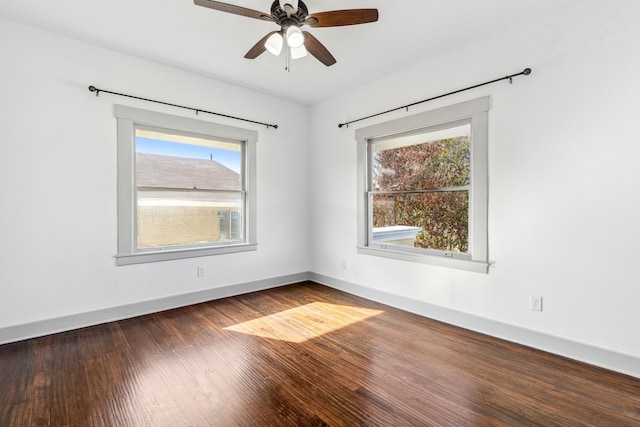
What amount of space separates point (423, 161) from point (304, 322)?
2.21 m

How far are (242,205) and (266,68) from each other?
1.80 meters

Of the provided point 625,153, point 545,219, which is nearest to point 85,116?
point 545,219

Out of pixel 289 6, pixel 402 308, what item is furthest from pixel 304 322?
pixel 289 6

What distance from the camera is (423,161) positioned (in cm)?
344

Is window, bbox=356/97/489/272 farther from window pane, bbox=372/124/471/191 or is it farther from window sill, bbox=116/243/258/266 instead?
window sill, bbox=116/243/258/266

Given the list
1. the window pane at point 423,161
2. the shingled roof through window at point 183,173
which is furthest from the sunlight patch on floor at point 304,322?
the shingled roof through window at point 183,173

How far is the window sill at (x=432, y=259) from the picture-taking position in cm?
291

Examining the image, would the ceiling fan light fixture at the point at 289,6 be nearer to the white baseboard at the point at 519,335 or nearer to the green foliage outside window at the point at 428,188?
the green foliage outside window at the point at 428,188

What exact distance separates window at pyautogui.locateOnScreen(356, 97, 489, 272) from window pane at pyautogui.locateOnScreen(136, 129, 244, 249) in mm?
1757

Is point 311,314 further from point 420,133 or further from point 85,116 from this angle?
point 85,116

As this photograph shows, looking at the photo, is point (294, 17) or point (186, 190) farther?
point (186, 190)

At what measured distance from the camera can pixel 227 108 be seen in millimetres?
3955

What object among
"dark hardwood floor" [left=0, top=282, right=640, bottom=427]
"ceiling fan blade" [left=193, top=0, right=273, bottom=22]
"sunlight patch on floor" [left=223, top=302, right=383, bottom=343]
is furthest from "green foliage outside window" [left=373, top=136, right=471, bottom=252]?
"ceiling fan blade" [left=193, top=0, right=273, bottom=22]

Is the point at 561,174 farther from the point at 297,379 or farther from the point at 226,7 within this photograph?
the point at 226,7
